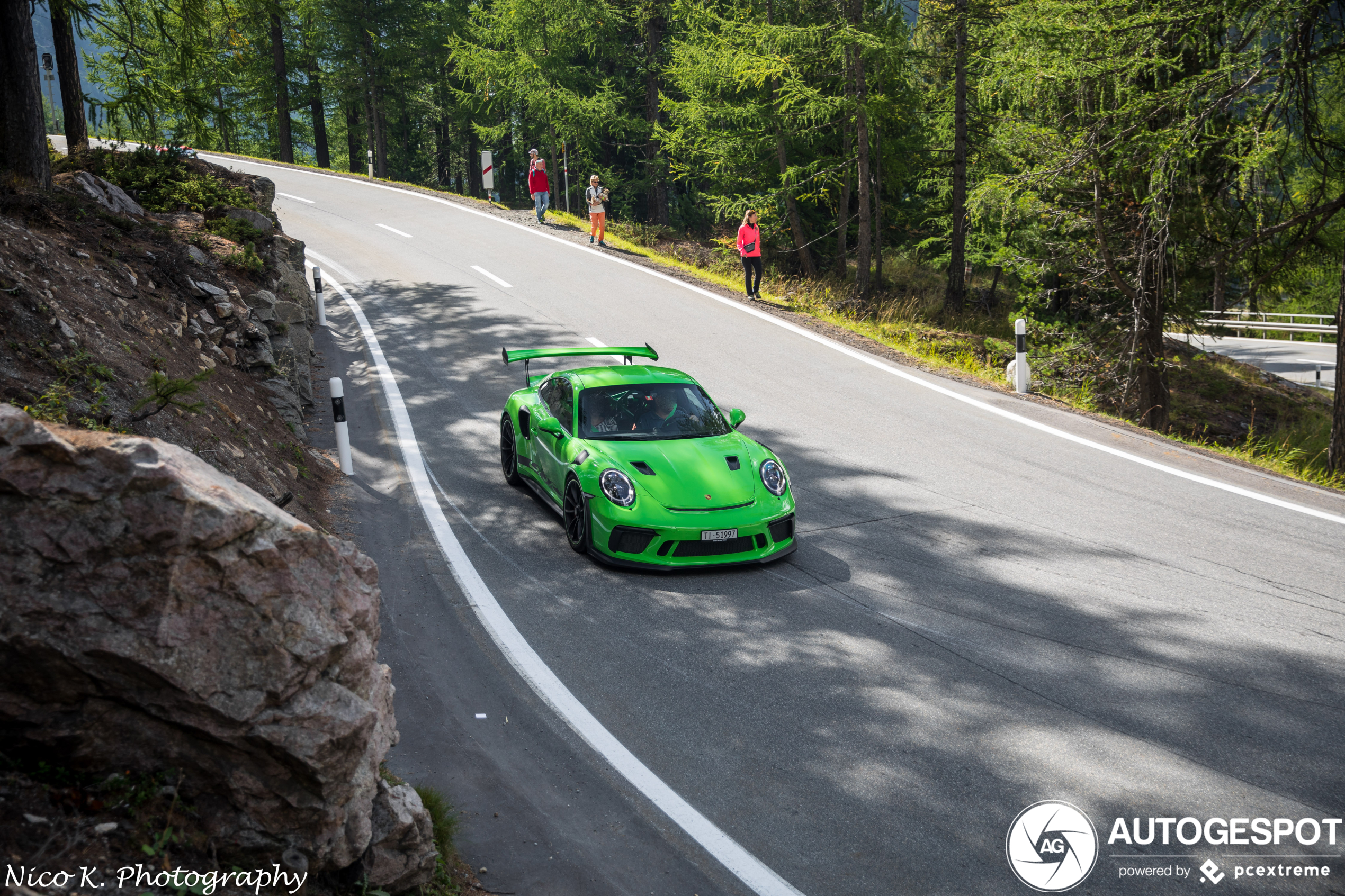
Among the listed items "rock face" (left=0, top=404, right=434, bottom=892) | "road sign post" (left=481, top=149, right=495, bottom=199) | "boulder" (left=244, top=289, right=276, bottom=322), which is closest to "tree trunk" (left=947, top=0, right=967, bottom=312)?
"road sign post" (left=481, top=149, right=495, bottom=199)

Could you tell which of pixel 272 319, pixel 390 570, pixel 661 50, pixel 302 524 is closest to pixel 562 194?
pixel 661 50

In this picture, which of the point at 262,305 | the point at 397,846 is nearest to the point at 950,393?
the point at 262,305

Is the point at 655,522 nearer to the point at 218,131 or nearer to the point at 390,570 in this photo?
the point at 390,570

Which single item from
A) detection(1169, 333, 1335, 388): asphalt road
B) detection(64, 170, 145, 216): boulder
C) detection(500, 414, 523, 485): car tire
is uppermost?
detection(64, 170, 145, 216): boulder

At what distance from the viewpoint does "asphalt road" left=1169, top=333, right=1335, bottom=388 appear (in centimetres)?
2688

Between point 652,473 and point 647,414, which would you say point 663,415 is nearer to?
point 647,414

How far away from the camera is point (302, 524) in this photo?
3.62 m

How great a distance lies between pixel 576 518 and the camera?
315 inches

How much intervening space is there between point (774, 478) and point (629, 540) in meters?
1.42

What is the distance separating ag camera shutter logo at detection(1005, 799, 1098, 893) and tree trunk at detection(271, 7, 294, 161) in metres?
49.5

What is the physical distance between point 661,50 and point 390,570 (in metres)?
30.0

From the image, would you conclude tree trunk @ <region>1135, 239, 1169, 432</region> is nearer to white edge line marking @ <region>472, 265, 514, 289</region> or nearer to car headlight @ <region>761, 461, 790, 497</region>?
car headlight @ <region>761, 461, 790, 497</region>

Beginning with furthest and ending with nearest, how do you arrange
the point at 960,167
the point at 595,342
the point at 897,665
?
1. the point at 960,167
2. the point at 595,342
3. the point at 897,665

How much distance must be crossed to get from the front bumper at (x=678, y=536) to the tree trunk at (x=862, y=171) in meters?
15.7
